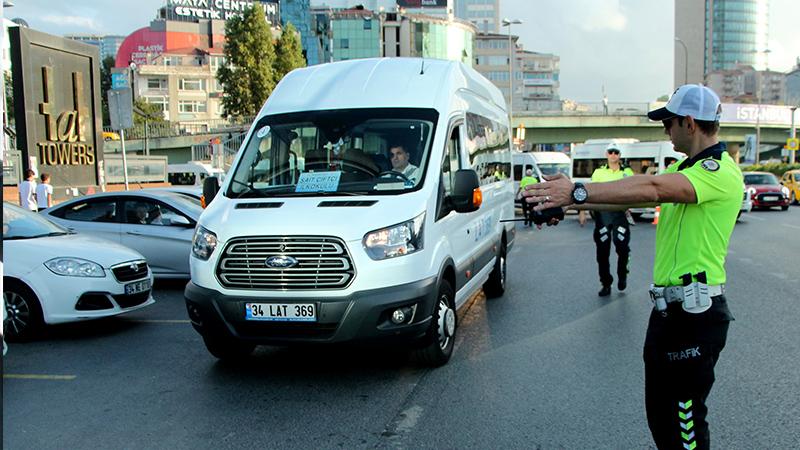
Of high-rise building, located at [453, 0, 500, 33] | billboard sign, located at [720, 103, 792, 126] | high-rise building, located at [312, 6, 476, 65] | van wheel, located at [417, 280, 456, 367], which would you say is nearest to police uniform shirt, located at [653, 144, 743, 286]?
van wheel, located at [417, 280, 456, 367]

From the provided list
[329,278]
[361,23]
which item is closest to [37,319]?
[329,278]

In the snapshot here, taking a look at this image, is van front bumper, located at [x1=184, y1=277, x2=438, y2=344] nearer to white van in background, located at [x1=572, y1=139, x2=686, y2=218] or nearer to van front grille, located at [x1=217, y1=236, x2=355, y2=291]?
van front grille, located at [x1=217, y1=236, x2=355, y2=291]

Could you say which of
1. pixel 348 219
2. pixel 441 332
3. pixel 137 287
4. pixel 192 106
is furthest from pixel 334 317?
pixel 192 106

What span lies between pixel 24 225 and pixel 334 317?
4.46 metres

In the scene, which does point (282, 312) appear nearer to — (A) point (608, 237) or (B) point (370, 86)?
(B) point (370, 86)

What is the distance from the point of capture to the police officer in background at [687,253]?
3.11 metres

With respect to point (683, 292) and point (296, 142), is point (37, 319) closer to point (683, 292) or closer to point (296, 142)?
point (296, 142)

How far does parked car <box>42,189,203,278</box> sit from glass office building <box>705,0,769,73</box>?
614ft

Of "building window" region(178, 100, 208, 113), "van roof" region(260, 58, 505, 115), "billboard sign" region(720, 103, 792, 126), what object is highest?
"building window" region(178, 100, 208, 113)

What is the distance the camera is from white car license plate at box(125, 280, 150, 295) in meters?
7.71

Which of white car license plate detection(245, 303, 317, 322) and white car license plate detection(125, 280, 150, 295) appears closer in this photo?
white car license plate detection(245, 303, 317, 322)

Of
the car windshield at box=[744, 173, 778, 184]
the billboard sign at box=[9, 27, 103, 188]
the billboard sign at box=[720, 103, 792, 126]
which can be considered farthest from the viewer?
the billboard sign at box=[720, 103, 792, 126]

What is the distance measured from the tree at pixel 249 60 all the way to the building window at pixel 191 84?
175ft

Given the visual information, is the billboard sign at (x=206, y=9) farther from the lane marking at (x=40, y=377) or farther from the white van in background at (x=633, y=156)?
the lane marking at (x=40, y=377)
